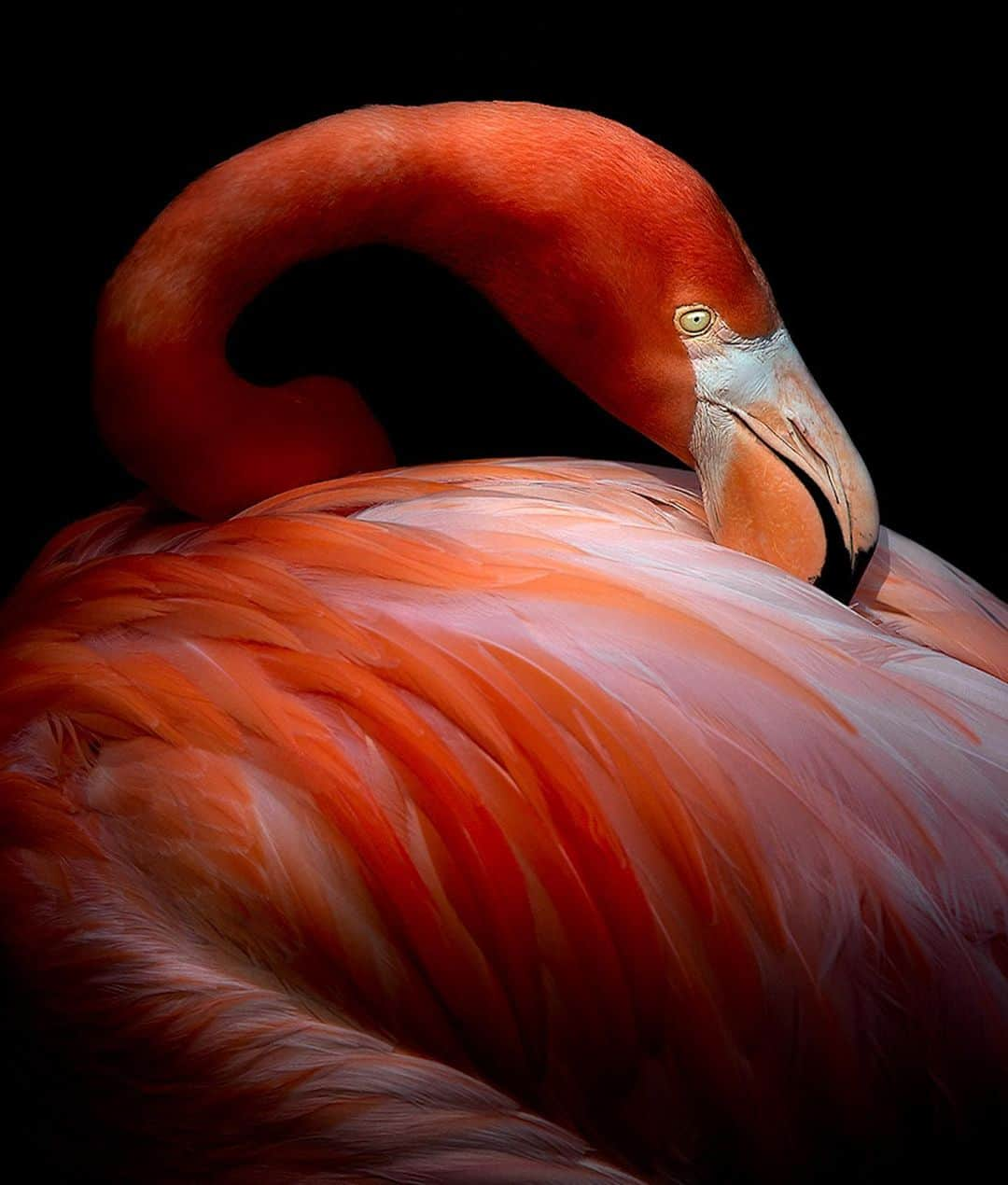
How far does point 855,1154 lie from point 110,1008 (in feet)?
1.89

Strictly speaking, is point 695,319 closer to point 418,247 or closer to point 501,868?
point 418,247

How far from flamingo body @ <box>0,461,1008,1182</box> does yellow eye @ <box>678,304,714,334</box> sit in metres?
0.34

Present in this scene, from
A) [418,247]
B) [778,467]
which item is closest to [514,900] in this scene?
[778,467]

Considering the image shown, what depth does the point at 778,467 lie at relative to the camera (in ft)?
4.43

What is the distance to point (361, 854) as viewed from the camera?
1.10 m

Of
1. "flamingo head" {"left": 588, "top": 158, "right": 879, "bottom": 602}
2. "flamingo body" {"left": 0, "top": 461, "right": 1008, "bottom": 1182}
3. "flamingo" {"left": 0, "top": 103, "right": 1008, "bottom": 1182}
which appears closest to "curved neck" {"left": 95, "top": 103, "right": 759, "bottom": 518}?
"flamingo head" {"left": 588, "top": 158, "right": 879, "bottom": 602}

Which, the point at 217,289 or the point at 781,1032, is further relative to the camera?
the point at 217,289

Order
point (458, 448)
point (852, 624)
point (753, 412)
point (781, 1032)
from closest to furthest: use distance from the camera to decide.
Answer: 1. point (781, 1032)
2. point (852, 624)
3. point (753, 412)
4. point (458, 448)

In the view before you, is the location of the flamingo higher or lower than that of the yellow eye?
lower

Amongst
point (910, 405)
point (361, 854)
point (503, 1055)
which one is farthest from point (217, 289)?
point (910, 405)

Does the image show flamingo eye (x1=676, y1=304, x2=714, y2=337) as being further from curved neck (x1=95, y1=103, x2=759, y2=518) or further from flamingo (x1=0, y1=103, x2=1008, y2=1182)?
flamingo (x1=0, y1=103, x2=1008, y2=1182)

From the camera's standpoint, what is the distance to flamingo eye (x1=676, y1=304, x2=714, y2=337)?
1.37m

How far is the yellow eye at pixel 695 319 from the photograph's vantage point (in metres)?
1.37

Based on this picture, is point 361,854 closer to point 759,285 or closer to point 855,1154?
point 855,1154
